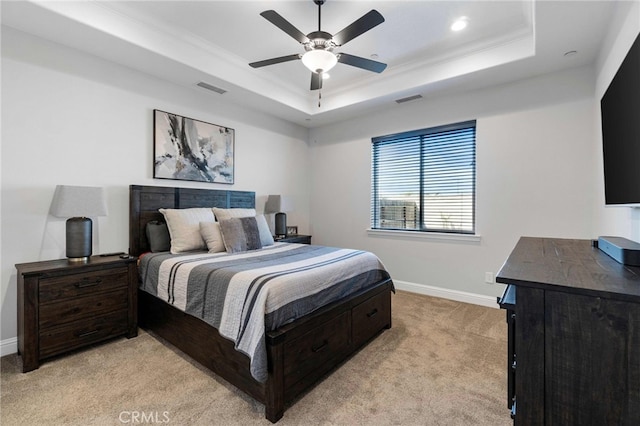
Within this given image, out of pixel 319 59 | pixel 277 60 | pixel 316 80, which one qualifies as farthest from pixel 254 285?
pixel 316 80

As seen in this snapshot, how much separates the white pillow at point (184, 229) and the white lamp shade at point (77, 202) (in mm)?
603

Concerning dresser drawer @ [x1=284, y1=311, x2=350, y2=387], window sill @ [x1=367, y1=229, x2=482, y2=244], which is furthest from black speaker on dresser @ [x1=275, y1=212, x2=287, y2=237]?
dresser drawer @ [x1=284, y1=311, x2=350, y2=387]

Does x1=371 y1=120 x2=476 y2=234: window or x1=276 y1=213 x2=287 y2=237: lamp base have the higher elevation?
x1=371 y1=120 x2=476 y2=234: window

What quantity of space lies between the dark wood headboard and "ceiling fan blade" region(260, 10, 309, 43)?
2152mm

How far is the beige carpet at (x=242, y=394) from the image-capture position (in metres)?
1.69

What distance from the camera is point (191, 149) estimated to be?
3.60 m

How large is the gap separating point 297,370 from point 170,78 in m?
3.25

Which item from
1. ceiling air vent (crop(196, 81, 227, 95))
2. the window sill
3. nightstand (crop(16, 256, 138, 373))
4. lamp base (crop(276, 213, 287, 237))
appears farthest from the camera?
lamp base (crop(276, 213, 287, 237))

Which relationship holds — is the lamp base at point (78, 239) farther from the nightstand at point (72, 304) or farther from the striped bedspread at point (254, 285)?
the striped bedspread at point (254, 285)

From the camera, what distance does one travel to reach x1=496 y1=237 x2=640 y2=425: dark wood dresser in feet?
2.74

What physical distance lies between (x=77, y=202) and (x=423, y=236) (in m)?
3.78

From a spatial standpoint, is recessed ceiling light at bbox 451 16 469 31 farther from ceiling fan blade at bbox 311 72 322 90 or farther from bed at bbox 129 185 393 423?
bed at bbox 129 185 393 423

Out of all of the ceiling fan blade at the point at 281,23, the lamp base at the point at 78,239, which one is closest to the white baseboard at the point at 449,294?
the ceiling fan blade at the point at 281,23

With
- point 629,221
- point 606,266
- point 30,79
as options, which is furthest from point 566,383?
point 30,79
